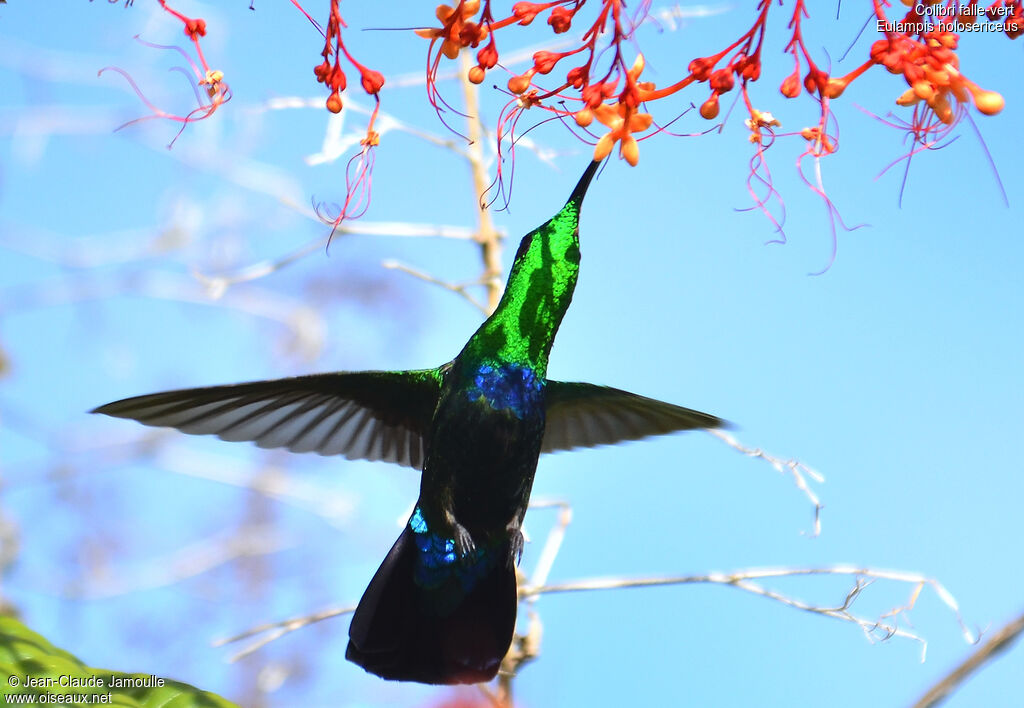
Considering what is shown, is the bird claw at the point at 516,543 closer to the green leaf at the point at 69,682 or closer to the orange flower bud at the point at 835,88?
the green leaf at the point at 69,682

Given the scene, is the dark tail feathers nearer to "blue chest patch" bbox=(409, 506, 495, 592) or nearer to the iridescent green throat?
"blue chest patch" bbox=(409, 506, 495, 592)

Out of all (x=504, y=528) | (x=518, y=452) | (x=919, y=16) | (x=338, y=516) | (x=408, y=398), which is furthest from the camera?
(x=338, y=516)

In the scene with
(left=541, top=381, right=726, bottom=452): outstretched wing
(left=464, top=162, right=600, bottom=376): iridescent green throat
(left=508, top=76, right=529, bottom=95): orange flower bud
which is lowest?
(left=541, top=381, right=726, bottom=452): outstretched wing

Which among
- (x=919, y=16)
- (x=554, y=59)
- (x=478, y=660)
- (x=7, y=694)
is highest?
(x=919, y=16)

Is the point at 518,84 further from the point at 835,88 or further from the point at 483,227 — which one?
the point at 483,227

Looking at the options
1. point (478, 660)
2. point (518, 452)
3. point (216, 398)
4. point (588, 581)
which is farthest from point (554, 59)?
point (478, 660)

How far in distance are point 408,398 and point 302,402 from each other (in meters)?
0.25

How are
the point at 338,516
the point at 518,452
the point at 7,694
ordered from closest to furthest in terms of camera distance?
1. the point at 7,694
2. the point at 518,452
3. the point at 338,516

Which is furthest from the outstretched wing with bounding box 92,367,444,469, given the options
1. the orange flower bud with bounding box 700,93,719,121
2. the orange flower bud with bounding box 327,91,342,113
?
the orange flower bud with bounding box 700,93,719,121

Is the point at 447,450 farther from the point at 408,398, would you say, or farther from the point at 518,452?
the point at 408,398

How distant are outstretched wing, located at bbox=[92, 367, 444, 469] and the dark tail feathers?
30 cm

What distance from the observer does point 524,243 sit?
1863 mm

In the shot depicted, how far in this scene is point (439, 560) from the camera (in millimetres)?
2242

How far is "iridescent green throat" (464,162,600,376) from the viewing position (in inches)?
70.2
